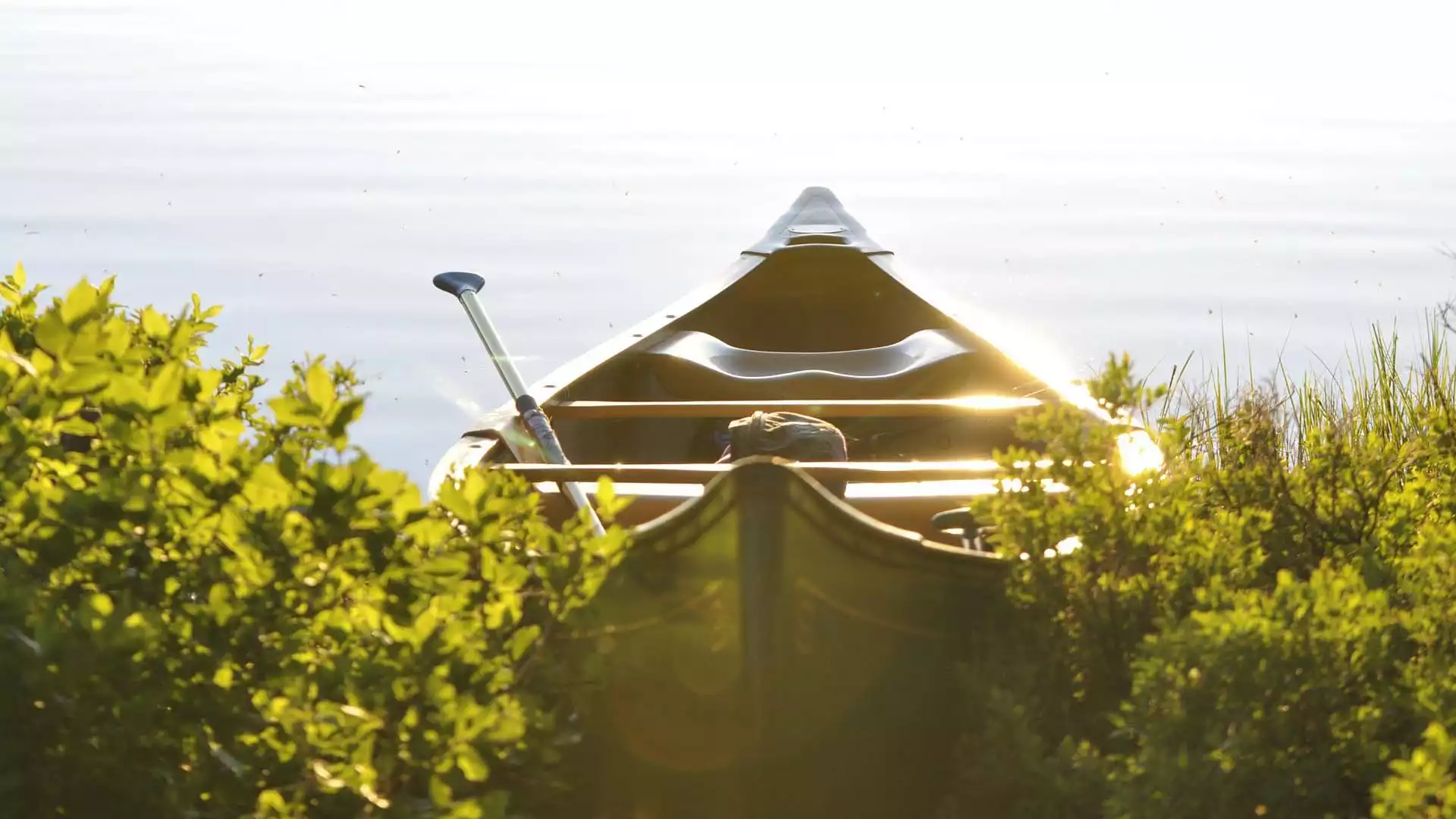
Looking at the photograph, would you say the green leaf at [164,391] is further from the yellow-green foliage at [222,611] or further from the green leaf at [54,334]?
the green leaf at [54,334]

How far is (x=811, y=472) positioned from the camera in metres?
4.10

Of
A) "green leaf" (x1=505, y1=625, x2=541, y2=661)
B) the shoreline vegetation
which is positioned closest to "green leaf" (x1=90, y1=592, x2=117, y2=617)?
the shoreline vegetation

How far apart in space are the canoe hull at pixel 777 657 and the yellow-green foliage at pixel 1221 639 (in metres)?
0.16

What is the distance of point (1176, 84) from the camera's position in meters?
34.3

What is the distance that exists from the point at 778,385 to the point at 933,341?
3.22 feet

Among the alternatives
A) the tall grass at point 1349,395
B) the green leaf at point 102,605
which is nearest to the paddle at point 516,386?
the green leaf at point 102,605

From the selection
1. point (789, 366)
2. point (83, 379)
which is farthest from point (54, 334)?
point (789, 366)

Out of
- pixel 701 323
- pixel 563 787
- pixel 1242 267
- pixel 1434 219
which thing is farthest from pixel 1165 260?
pixel 563 787

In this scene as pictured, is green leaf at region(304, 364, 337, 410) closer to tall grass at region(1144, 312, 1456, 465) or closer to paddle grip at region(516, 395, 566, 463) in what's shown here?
paddle grip at region(516, 395, 566, 463)

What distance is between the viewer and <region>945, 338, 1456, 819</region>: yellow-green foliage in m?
3.19

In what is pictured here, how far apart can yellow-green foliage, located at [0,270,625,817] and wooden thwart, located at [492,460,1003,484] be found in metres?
1.40

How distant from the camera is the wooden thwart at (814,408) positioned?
534 centimetres

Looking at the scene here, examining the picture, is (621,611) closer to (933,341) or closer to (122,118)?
(933,341)

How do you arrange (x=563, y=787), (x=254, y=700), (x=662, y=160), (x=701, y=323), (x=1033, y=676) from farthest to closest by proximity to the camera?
(x=662, y=160) → (x=701, y=323) → (x=1033, y=676) → (x=563, y=787) → (x=254, y=700)
